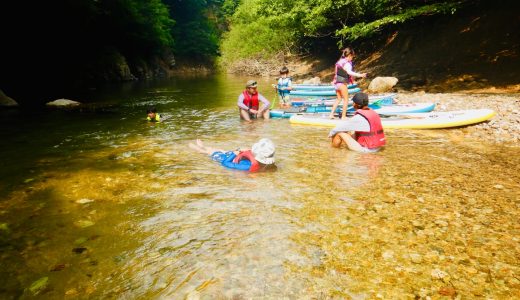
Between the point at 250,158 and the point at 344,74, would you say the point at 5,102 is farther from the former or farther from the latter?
the point at 344,74

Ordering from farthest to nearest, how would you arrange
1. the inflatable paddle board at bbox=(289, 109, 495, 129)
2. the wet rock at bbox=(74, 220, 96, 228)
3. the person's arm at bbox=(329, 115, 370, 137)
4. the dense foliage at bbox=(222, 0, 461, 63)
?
the dense foliage at bbox=(222, 0, 461, 63), the inflatable paddle board at bbox=(289, 109, 495, 129), the person's arm at bbox=(329, 115, 370, 137), the wet rock at bbox=(74, 220, 96, 228)

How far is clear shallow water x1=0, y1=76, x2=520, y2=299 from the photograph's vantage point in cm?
307

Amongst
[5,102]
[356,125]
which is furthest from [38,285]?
[5,102]

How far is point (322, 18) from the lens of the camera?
21.4 meters

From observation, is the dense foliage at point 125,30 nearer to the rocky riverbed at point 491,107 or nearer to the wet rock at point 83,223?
the rocky riverbed at point 491,107

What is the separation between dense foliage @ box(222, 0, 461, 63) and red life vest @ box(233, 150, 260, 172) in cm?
1190

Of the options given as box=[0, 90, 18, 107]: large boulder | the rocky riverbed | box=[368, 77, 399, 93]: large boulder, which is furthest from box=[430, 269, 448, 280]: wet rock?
box=[0, 90, 18, 107]: large boulder

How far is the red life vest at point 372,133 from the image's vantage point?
6.63 meters

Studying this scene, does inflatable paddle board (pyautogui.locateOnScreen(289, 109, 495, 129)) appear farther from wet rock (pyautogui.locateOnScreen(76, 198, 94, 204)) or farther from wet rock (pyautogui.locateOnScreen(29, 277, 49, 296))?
wet rock (pyautogui.locateOnScreen(29, 277, 49, 296))

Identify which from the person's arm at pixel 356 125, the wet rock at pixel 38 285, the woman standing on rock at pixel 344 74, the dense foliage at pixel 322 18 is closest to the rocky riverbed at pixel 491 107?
the woman standing on rock at pixel 344 74

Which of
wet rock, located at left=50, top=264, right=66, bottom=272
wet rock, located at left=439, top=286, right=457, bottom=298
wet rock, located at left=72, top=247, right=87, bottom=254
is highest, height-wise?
wet rock, located at left=439, top=286, right=457, bottom=298

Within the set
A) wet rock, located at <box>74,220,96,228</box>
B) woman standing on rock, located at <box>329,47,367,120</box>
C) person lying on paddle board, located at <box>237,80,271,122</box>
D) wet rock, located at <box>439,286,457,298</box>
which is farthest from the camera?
person lying on paddle board, located at <box>237,80,271,122</box>

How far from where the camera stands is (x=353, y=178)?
18.3 ft

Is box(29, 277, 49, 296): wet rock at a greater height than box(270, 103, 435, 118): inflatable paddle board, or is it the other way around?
box(270, 103, 435, 118): inflatable paddle board
